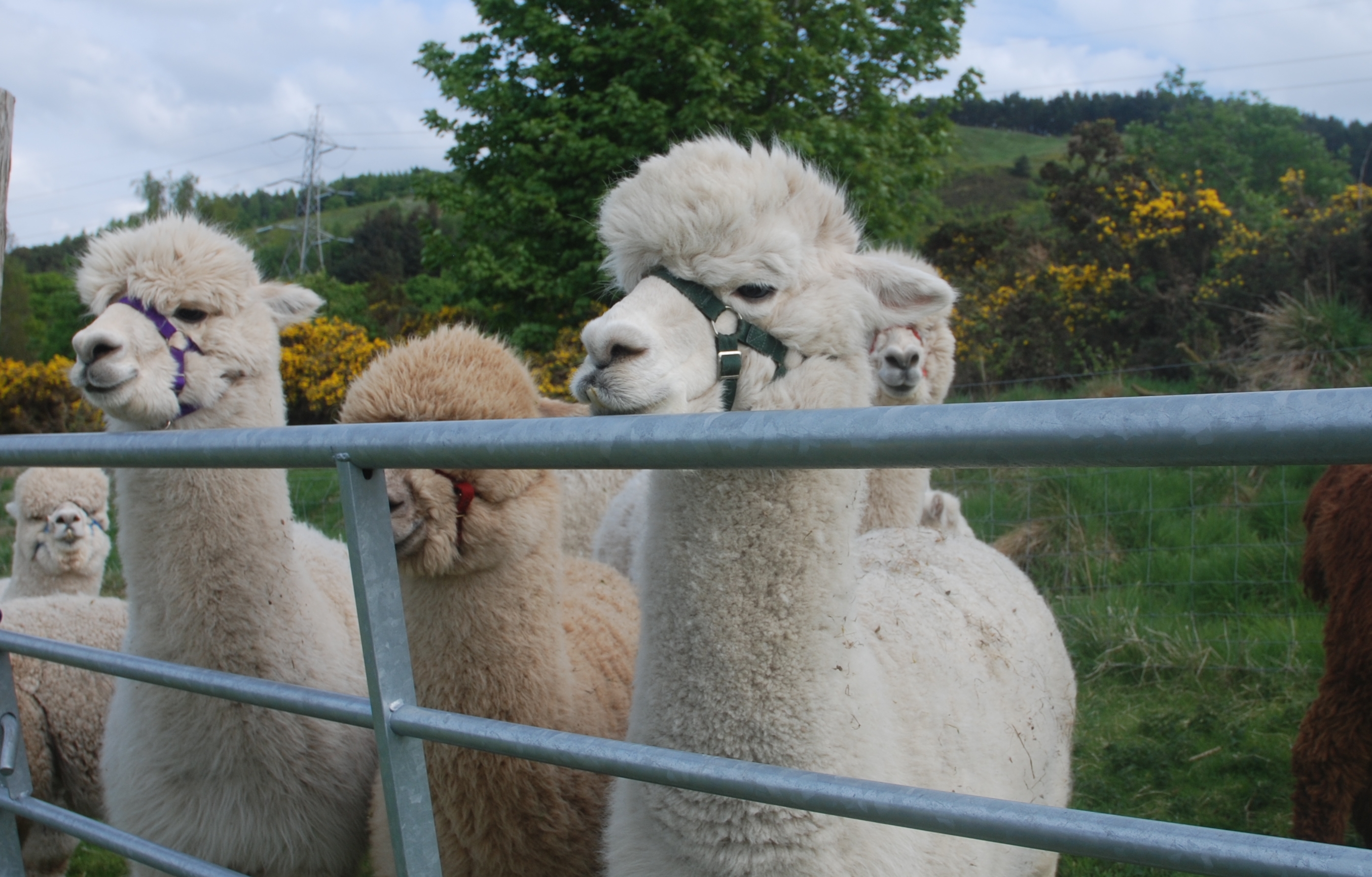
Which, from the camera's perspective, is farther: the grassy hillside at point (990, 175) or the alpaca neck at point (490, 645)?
the grassy hillside at point (990, 175)

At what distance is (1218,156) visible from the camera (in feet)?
79.2

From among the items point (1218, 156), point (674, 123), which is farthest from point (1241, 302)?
point (1218, 156)

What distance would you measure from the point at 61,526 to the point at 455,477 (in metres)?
3.97

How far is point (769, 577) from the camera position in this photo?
5.50 feet

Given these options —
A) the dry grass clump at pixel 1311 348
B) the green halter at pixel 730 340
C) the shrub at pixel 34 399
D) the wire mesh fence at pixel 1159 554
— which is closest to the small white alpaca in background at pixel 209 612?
the green halter at pixel 730 340

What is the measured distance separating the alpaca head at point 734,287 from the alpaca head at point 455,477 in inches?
21.2

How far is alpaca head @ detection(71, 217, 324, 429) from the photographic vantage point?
8.92ft

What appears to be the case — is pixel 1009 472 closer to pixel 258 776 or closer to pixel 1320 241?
pixel 1320 241

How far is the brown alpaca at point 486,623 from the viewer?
83.5 inches

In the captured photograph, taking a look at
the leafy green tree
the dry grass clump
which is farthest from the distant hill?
the dry grass clump

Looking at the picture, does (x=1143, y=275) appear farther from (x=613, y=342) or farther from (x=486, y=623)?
(x=613, y=342)

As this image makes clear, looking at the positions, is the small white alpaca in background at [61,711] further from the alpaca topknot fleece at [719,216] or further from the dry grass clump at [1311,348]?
the dry grass clump at [1311,348]

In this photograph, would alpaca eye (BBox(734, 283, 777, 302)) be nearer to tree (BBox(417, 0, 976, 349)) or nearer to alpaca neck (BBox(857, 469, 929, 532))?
alpaca neck (BBox(857, 469, 929, 532))

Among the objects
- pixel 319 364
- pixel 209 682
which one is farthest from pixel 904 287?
pixel 319 364
